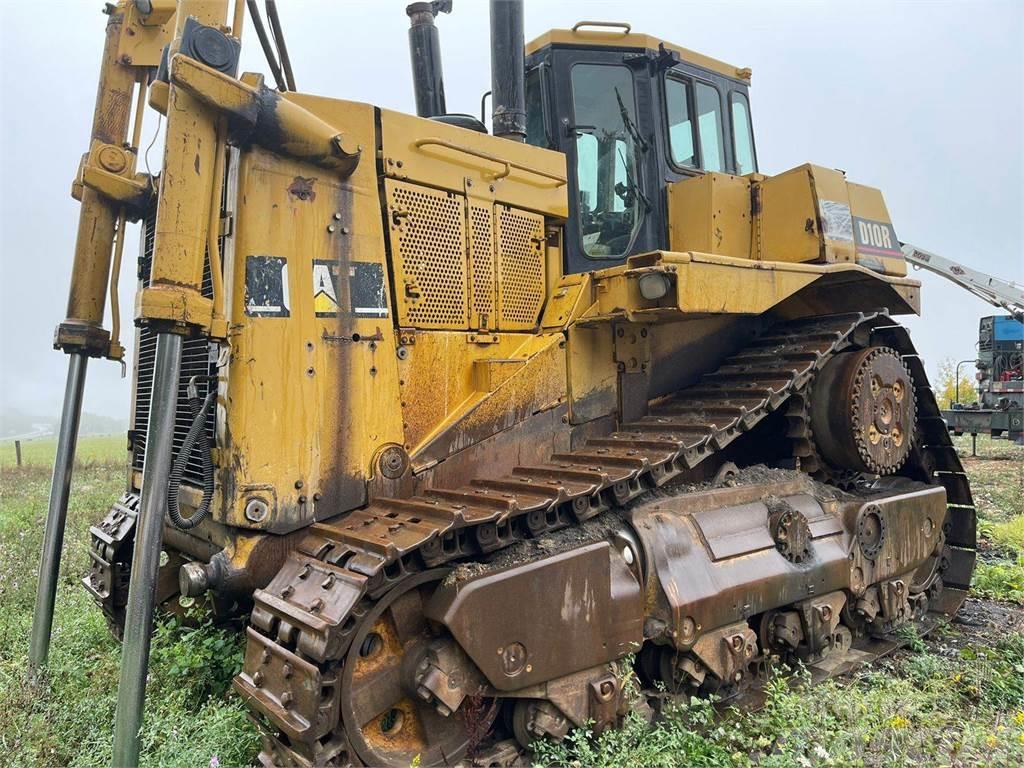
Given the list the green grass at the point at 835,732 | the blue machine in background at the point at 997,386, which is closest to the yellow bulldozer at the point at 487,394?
the green grass at the point at 835,732

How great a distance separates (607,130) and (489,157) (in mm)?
1053

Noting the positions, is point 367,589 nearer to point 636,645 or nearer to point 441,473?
point 441,473

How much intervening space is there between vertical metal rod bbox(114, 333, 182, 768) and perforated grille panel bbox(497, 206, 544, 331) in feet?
5.96

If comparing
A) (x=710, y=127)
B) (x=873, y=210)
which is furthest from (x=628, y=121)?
(x=873, y=210)

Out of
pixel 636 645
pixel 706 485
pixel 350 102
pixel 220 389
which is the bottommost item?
pixel 636 645

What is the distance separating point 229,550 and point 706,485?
8.79ft

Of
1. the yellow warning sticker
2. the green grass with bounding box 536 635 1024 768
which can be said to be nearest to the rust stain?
the yellow warning sticker

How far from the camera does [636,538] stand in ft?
12.9

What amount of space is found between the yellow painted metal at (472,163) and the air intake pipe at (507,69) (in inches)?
7.1

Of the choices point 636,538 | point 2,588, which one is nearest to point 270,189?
point 636,538

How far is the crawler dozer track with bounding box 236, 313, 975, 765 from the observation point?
115 inches

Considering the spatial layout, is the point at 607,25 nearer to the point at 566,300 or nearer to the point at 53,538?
the point at 566,300

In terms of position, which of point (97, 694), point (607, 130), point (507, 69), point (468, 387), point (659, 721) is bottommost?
point (659, 721)

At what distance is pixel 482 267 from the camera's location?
429 cm
